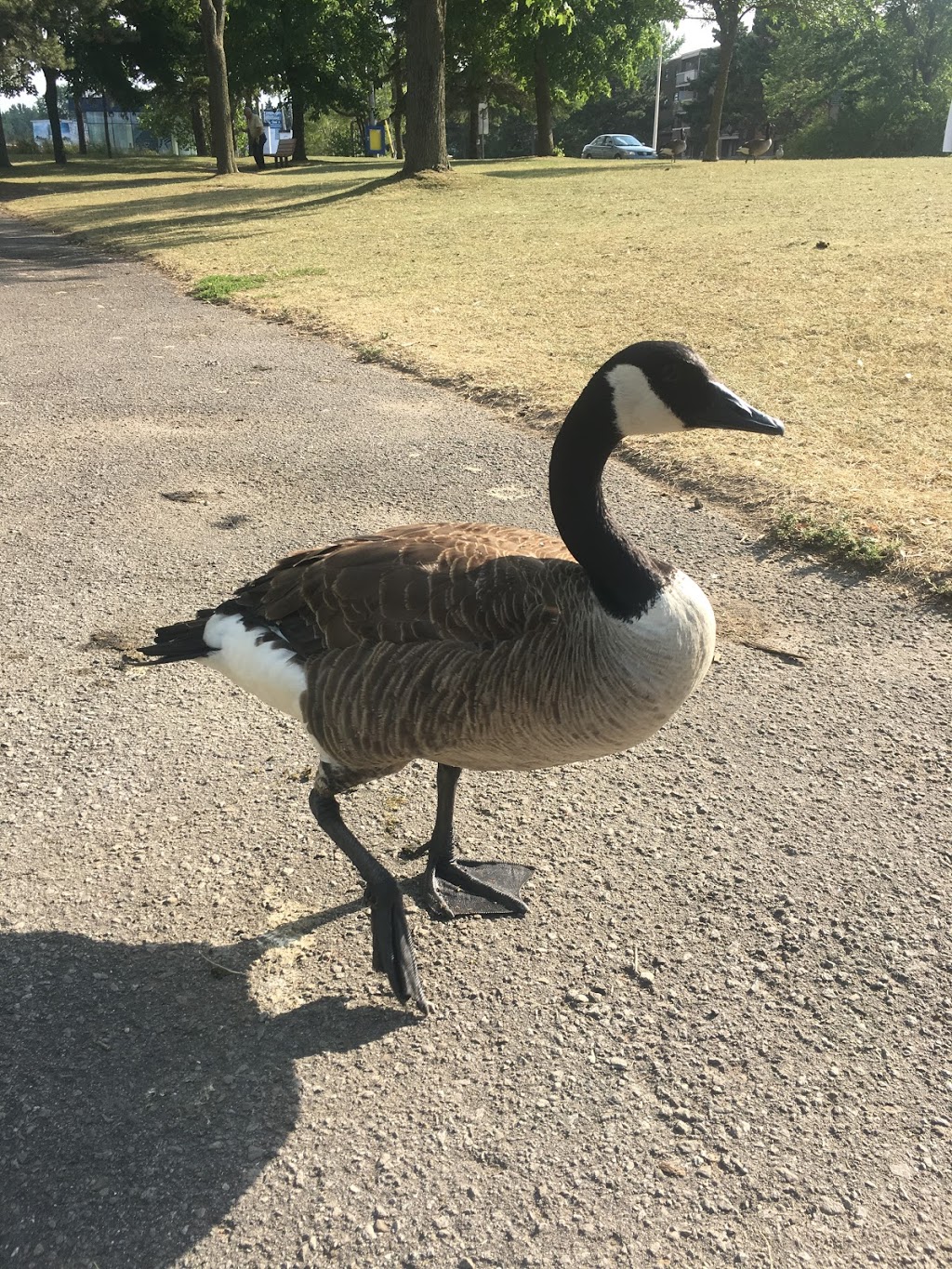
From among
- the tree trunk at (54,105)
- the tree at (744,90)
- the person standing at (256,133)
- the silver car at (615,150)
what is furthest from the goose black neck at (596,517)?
the tree at (744,90)

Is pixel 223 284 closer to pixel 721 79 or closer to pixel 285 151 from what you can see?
pixel 721 79

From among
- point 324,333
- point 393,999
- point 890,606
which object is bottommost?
point 393,999

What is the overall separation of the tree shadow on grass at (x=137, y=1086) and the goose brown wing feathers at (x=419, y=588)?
934 millimetres

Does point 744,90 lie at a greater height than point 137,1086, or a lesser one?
greater

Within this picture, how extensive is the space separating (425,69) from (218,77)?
869 centimetres

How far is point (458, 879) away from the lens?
9.80ft

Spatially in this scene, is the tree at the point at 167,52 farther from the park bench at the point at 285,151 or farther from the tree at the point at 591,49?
the tree at the point at 591,49

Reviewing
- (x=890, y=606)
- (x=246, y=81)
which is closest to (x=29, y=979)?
(x=890, y=606)

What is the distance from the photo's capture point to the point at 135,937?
2762 millimetres

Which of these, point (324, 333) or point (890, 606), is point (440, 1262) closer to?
point (890, 606)

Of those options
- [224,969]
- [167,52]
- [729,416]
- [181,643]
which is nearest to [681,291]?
[729,416]

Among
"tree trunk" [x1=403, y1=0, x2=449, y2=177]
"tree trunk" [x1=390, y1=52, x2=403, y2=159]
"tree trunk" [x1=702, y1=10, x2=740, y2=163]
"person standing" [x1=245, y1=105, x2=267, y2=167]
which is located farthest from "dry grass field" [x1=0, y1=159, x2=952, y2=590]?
"tree trunk" [x1=390, y1=52, x2=403, y2=159]

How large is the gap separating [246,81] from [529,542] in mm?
43036

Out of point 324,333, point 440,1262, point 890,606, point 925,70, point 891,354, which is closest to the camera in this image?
point 440,1262
